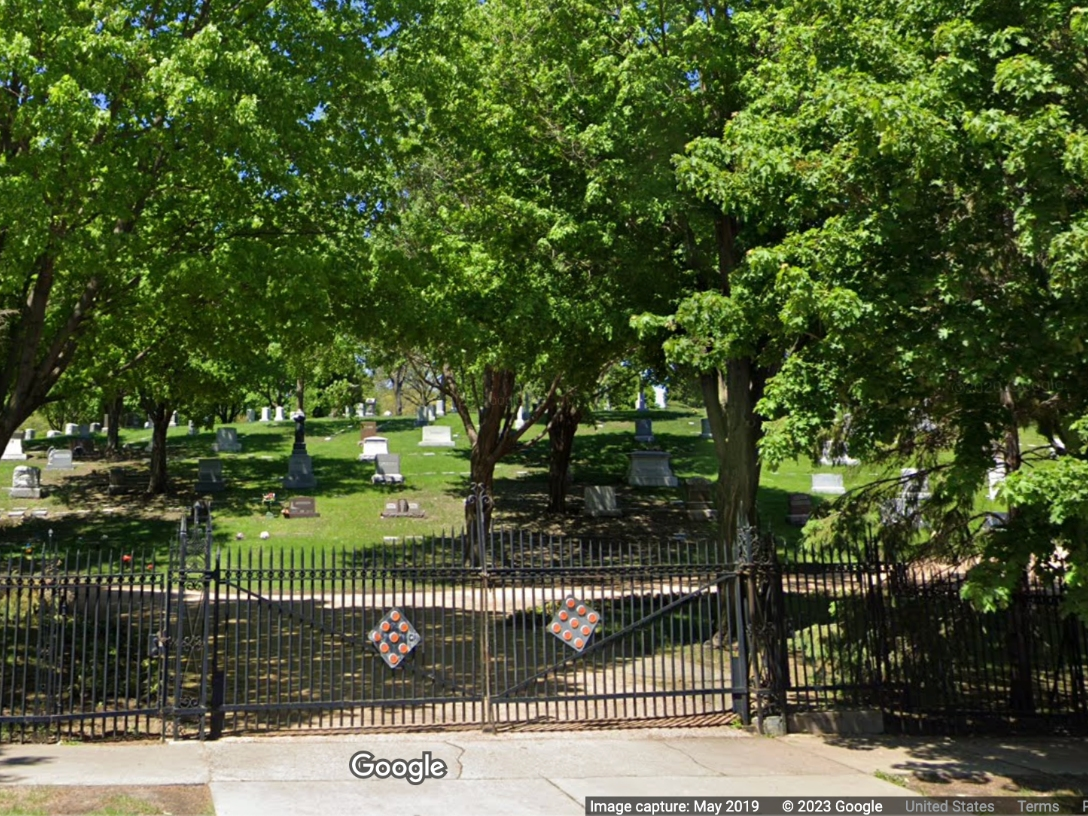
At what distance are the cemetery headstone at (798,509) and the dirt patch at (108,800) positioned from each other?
22.5m

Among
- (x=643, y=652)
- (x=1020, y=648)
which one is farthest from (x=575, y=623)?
(x=1020, y=648)

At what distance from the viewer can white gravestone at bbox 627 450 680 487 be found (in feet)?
111

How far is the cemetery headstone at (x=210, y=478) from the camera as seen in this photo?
31.4 meters

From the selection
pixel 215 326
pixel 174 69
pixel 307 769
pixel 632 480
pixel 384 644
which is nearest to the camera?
pixel 307 769

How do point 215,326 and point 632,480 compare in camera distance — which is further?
point 632,480

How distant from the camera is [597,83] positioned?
50.7 feet

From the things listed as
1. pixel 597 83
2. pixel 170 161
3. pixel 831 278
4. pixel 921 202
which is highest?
pixel 597 83

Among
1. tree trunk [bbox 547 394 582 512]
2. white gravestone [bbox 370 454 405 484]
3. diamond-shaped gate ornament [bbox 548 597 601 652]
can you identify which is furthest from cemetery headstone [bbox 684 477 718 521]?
diamond-shaped gate ornament [bbox 548 597 601 652]

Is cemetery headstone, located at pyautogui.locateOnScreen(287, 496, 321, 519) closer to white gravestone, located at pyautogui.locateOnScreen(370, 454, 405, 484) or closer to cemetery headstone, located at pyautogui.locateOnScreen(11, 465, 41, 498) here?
white gravestone, located at pyautogui.locateOnScreen(370, 454, 405, 484)

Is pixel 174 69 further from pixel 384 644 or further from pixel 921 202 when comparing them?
pixel 921 202

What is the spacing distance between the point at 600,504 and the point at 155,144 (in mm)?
19001

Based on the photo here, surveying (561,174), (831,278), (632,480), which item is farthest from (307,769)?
(632,480)

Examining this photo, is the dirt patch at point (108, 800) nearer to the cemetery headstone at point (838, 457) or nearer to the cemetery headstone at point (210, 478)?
the cemetery headstone at point (838, 457)

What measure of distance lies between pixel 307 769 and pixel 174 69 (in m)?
7.86
